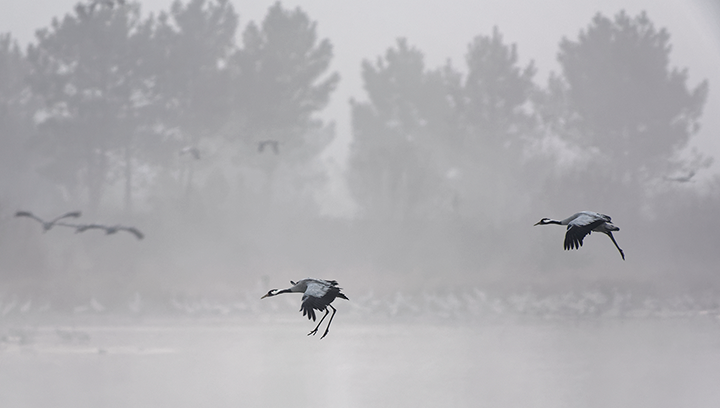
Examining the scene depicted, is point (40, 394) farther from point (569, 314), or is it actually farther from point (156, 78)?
point (156, 78)

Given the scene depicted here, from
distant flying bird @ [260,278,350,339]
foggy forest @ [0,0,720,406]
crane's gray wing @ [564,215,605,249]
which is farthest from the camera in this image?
foggy forest @ [0,0,720,406]

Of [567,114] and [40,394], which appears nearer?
[40,394]

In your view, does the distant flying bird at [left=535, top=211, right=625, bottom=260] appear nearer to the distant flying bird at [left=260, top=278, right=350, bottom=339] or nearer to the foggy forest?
the distant flying bird at [left=260, top=278, right=350, bottom=339]

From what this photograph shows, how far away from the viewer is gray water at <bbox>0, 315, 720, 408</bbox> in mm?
24156

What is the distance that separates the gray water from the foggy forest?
0.92 metres

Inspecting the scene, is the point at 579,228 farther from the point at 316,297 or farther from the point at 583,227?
the point at 316,297

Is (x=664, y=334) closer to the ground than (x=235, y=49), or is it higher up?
closer to the ground

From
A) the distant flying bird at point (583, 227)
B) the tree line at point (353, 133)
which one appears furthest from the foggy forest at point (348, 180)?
the distant flying bird at point (583, 227)

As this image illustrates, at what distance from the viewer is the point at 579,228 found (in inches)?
435

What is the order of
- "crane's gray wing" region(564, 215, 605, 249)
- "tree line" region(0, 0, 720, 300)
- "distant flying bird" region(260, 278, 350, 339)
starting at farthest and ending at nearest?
"tree line" region(0, 0, 720, 300)
"crane's gray wing" region(564, 215, 605, 249)
"distant flying bird" region(260, 278, 350, 339)

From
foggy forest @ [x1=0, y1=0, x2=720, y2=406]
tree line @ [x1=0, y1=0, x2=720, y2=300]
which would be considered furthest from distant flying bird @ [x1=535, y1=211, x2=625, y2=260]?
tree line @ [x1=0, y1=0, x2=720, y2=300]

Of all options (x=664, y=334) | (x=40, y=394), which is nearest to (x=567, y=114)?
(x=664, y=334)

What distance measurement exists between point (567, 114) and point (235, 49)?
1622 cm

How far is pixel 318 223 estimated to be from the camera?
1908 inches
